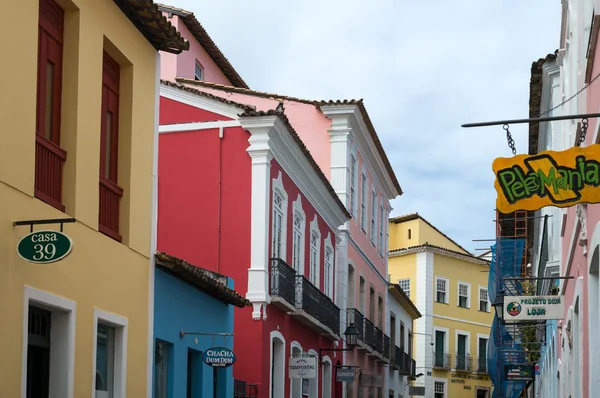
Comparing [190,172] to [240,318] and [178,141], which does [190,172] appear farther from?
[240,318]

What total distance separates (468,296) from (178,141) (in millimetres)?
36010

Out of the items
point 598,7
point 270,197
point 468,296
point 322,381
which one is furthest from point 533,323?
point 468,296

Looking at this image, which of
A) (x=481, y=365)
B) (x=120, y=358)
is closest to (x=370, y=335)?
(x=120, y=358)

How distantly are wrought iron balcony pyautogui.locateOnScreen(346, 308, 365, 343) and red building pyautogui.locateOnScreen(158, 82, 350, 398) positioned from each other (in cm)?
670

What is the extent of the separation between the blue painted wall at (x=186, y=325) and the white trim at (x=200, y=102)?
4405 millimetres

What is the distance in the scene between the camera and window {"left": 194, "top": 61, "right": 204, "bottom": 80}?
2939 cm

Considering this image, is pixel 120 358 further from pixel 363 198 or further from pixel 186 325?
pixel 363 198

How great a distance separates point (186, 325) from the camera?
15.4 m

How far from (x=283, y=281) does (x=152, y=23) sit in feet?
29.2

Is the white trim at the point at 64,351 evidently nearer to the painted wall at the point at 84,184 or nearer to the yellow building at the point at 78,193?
the yellow building at the point at 78,193

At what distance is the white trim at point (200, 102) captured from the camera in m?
21.0

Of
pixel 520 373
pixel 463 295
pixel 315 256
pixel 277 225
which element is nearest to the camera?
pixel 277 225

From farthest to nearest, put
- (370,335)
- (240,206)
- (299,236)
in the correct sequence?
(370,335), (299,236), (240,206)

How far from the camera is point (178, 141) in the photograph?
21.4 metres
